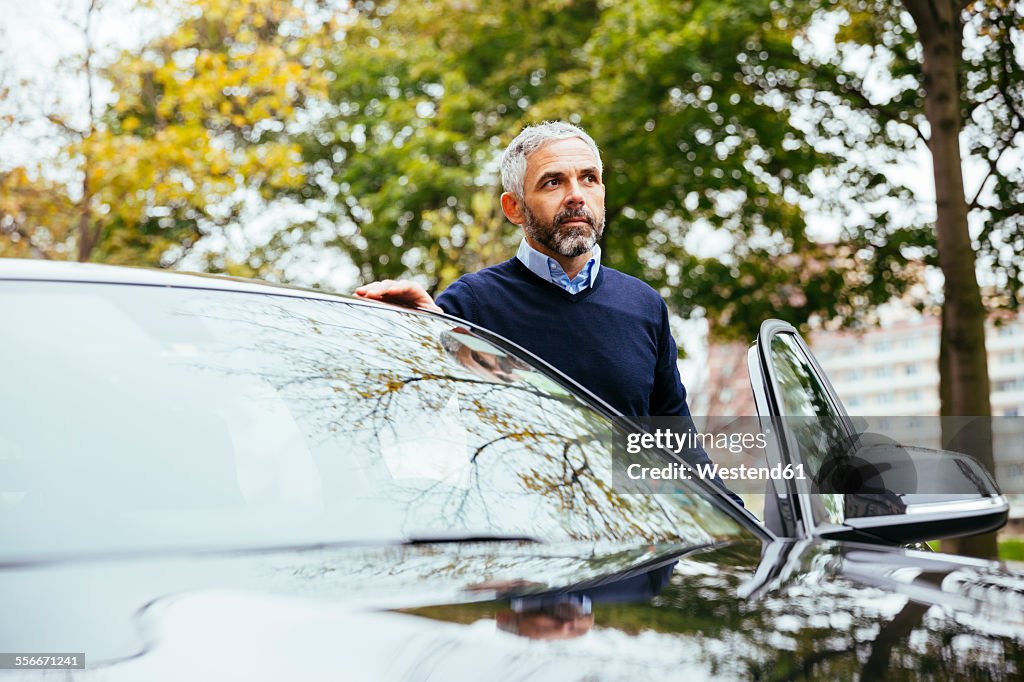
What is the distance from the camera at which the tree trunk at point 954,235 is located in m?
9.02

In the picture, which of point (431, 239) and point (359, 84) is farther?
point (359, 84)

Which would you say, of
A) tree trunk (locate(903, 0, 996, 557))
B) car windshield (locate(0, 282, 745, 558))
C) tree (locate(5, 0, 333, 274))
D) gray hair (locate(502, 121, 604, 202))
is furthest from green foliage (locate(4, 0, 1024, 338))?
car windshield (locate(0, 282, 745, 558))

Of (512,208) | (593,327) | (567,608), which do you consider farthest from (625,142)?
(567,608)

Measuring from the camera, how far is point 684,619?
121 cm

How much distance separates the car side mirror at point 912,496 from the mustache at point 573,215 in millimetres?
1421

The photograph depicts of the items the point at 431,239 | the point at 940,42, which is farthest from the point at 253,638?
the point at 431,239

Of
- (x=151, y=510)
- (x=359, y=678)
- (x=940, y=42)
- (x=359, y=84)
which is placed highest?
(x=359, y=84)

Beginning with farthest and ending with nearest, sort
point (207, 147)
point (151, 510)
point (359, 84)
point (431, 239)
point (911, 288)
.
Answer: point (359, 84) → point (431, 239) → point (911, 288) → point (207, 147) → point (151, 510)

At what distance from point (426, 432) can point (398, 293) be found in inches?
30.9

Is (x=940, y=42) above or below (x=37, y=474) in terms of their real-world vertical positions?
above

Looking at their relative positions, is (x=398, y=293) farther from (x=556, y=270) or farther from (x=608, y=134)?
(x=608, y=134)

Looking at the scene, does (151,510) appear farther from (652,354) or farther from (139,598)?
(652,354)

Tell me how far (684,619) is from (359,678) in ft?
1.20

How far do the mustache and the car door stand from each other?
113 centimetres
